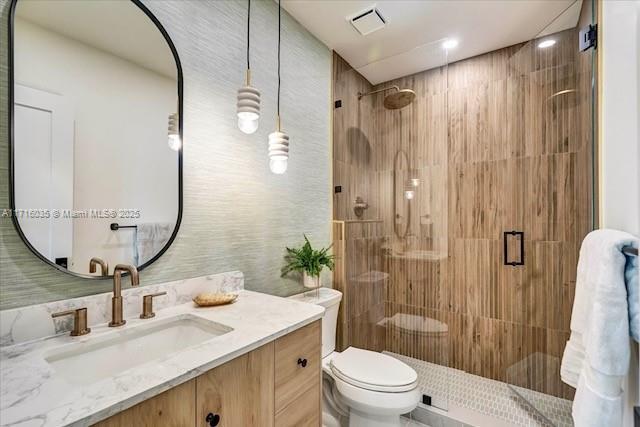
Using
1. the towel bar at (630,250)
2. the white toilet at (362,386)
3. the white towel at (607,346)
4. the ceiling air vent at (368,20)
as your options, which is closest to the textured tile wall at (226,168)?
the ceiling air vent at (368,20)

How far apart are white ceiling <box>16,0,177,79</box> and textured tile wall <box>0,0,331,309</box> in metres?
0.07

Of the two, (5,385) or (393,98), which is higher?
(393,98)

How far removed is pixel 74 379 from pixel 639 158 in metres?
2.01

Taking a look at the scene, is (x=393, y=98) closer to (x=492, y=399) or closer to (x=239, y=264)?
(x=239, y=264)

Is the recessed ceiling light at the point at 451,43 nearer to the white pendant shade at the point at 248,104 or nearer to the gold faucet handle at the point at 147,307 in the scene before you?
the white pendant shade at the point at 248,104

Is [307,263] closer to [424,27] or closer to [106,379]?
[106,379]

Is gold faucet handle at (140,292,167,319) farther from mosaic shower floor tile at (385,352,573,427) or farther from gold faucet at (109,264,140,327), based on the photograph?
mosaic shower floor tile at (385,352,573,427)

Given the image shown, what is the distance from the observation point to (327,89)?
7.29 feet

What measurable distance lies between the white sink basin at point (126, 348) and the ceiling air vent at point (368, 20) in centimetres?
195

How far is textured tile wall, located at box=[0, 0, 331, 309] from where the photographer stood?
931 mm

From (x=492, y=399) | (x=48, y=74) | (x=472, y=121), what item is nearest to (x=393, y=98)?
(x=472, y=121)

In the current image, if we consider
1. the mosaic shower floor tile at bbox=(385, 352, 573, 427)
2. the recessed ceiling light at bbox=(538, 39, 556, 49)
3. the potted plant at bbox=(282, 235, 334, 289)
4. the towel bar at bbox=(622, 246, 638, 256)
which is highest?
the recessed ceiling light at bbox=(538, 39, 556, 49)

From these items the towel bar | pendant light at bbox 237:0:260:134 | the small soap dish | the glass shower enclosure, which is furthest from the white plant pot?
the towel bar

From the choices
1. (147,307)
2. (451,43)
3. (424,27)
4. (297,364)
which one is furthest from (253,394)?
(451,43)
